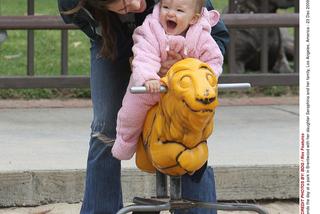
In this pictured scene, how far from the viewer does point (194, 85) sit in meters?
3.17

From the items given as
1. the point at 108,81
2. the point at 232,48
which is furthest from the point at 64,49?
the point at 108,81

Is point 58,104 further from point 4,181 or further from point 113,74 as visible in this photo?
point 113,74

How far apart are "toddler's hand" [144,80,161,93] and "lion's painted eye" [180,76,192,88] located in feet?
0.33

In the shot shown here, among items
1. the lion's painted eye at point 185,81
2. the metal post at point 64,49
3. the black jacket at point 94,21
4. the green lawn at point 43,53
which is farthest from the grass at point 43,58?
the lion's painted eye at point 185,81

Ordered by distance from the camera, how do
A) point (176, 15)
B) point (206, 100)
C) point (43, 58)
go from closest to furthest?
point (206, 100), point (176, 15), point (43, 58)

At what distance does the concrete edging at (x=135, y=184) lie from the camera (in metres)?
5.04

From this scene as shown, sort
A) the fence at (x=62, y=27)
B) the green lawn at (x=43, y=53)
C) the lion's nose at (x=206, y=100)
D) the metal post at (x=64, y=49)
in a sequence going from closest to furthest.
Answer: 1. the lion's nose at (x=206, y=100)
2. the fence at (x=62, y=27)
3. the metal post at (x=64, y=49)
4. the green lawn at (x=43, y=53)

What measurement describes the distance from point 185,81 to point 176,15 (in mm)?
342

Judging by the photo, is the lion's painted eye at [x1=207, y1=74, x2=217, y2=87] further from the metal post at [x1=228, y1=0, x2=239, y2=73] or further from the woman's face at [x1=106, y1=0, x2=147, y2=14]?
the metal post at [x1=228, y1=0, x2=239, y2=73]

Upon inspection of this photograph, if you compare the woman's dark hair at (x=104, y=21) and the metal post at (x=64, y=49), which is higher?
the metal post at (x=64, y=49)

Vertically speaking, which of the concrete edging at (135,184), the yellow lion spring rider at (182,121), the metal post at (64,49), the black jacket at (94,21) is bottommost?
the concrete edging at (135,184)

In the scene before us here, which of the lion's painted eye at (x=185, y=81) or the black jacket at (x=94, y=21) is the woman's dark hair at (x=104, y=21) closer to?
the black jacket at (x=94, y=21)

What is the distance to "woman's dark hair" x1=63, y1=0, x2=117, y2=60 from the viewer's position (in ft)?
11.5

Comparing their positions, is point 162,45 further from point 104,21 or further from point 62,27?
point 62,27
